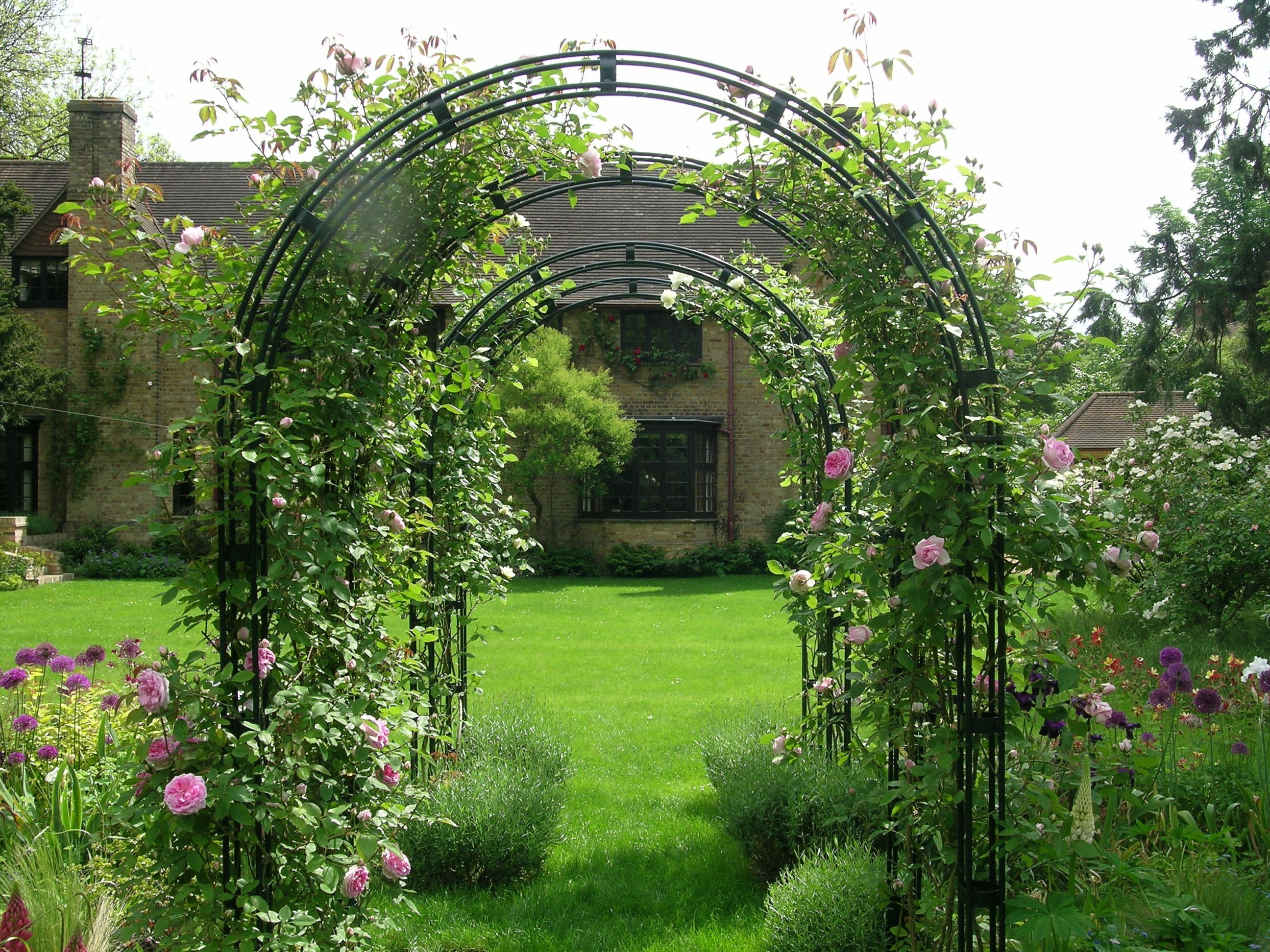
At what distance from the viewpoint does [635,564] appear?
17.0 meters

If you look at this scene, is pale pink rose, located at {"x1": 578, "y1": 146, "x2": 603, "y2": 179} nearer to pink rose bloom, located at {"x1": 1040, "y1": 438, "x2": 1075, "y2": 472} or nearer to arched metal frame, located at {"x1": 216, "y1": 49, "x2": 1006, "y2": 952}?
arched metal frame, located at {"x1": 216, "y1": 49, "x2": 1006, "y2": 952}

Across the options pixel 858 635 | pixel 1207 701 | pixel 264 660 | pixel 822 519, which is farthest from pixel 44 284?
pixel 1207 701

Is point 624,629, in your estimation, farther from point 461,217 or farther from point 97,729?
point 461,217

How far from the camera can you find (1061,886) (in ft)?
10.8

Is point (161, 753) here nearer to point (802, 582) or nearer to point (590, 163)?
point (802, 582)

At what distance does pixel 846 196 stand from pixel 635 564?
46.7 feet

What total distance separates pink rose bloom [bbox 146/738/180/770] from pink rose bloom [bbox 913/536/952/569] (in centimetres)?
213

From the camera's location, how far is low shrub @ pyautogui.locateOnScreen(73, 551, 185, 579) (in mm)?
16203

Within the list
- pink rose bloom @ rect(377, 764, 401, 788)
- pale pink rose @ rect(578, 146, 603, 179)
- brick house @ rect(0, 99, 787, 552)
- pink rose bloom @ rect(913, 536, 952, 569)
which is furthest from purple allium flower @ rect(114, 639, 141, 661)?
brick house @ rect(0, 99, 787, 552)

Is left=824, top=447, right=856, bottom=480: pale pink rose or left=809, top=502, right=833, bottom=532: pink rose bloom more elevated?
left=824, top=447, right=856, bottom=480: pale pink rose

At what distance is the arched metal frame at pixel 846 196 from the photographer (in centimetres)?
271

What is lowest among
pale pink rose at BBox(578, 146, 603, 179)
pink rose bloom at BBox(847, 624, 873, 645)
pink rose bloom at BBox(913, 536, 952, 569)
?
pink rose bloom at BBox(847, 624, 873, 645)

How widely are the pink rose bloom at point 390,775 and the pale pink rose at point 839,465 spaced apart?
1.70 metres

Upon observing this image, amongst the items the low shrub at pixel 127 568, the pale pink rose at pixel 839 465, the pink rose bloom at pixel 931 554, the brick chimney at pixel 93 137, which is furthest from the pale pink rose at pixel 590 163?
the brick chimney at pixel 93 137
